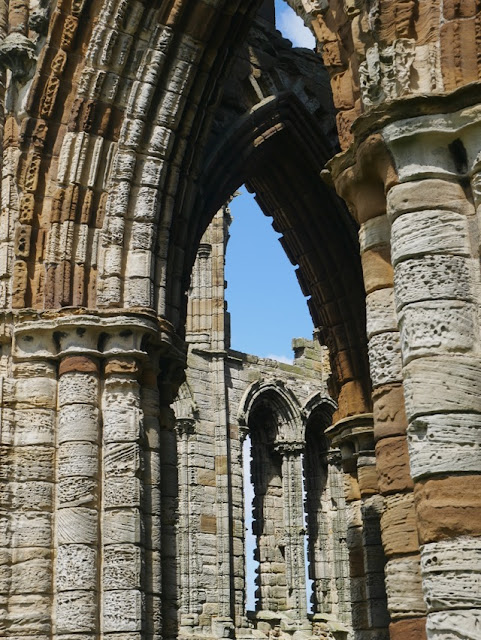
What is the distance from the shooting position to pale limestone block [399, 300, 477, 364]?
210 inches

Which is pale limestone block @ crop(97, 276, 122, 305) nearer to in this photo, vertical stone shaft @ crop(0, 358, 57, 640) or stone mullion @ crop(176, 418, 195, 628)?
vertical stone shaft @ crop(0, 358, 57, 640)

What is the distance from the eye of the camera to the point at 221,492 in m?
19.8

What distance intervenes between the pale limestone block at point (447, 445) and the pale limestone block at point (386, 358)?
0.68 metres

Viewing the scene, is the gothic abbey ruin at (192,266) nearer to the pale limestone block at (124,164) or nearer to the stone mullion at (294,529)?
the pale limestone block at (124,164)

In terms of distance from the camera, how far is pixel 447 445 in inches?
203

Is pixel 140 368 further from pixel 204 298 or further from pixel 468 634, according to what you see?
pixel 204 298

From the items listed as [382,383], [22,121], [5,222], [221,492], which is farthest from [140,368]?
[221,492]

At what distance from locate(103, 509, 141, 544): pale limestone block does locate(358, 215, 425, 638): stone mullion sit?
3.16 metres

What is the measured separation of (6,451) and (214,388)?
12.1 meters

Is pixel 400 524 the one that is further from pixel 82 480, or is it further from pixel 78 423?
pixel 78 423

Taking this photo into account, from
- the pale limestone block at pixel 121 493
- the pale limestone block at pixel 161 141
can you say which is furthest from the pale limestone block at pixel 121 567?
the pale limestone block at pixel 161 141

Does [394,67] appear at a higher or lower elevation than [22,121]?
lower

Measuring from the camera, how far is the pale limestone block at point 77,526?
28.0ft

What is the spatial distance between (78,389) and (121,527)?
1.15 meters
